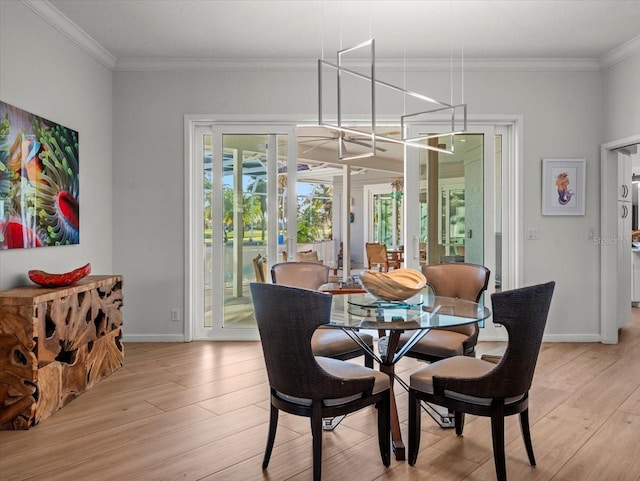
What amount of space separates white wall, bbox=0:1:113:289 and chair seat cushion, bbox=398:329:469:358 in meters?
2.69

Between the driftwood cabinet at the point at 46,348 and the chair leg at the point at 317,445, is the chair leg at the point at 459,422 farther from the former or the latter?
the driftwood cabinet at the point at 46,348

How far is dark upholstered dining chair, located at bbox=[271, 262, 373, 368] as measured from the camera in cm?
279

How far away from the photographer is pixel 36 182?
3305 mm

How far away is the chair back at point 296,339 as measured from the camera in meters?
1.88

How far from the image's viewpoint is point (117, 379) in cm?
349

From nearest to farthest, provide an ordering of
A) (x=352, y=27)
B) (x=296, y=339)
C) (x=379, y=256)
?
(x=296, y=339)
(x=352, y=27)
(x=379, y=256)

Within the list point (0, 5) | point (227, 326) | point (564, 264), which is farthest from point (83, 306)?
point (564, 264)

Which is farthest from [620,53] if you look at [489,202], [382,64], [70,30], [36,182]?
[36,182]

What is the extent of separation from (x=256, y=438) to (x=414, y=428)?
87 cm

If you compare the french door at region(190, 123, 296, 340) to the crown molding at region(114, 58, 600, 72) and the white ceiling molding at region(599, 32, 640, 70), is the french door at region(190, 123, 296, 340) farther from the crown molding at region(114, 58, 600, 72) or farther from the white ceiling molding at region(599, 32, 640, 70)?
the white ceiling molding at region(599, 32, 640, 70)

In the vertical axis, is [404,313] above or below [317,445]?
above

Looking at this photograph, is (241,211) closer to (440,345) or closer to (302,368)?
(440,345)

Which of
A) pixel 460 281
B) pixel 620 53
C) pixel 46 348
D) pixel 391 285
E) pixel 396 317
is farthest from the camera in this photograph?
pixel 620 53

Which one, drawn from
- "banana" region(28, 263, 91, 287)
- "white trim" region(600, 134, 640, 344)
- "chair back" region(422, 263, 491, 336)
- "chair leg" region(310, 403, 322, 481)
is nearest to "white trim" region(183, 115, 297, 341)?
"banana" region(28, 263, 91, 287)
